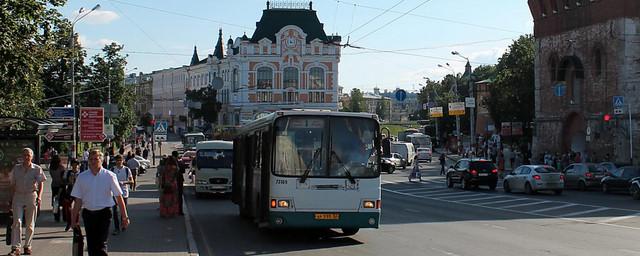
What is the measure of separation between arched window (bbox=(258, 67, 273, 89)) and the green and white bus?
91.4 meters

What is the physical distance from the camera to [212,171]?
32125 millimetres

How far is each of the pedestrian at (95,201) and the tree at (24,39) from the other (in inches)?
384

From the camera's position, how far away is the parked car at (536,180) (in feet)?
118

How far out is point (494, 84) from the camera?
Answer: 88.8 m

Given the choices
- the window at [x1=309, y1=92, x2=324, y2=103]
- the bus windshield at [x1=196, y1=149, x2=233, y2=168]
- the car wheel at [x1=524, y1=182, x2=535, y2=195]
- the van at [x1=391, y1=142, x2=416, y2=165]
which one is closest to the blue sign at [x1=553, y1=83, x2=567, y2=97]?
the van at [x1=391, y1=142, x2=416, y2=165]

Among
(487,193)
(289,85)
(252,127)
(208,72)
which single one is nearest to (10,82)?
(252,127)

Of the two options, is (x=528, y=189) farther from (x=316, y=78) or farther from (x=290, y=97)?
(x=316, y=78)

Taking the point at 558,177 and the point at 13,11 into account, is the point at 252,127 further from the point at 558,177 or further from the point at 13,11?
the point at 558,177

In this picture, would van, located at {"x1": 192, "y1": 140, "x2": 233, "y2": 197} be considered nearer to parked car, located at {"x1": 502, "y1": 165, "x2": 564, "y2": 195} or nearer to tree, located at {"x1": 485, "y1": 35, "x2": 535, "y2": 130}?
parked car, located at {"x1": 502, "y1": 165, "x2": 564, "y2": 195}

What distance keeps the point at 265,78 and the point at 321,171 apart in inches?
3647

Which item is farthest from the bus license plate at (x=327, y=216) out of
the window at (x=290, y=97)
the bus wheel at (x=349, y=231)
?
the window at (x=290, y=97)

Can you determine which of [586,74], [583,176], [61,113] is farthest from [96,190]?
[586,74]

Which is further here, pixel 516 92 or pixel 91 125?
pixel 516 92

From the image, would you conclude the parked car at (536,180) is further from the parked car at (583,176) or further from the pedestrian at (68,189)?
A: the pedestrian at (68,189)
